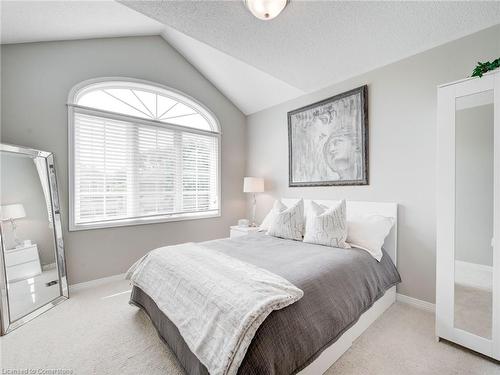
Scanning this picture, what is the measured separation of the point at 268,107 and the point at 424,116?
92.9 inches

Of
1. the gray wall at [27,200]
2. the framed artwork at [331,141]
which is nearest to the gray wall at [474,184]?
the framed artwork at [331,141]

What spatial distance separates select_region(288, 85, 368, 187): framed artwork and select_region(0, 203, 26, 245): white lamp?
3277 mm

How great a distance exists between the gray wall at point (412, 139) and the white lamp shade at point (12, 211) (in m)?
3.63

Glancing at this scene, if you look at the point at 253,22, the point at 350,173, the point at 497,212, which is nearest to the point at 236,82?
the point at 253,22

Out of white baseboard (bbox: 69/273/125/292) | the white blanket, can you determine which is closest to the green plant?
the white blanket

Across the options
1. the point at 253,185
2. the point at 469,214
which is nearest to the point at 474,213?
the point at 469,214

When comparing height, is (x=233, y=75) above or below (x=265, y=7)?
above

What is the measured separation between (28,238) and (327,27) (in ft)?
11.7

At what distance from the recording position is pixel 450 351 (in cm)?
168

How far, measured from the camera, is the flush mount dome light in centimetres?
164

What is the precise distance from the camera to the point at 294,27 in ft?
6.48

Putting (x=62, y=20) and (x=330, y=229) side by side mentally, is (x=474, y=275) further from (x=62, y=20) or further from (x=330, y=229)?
(x=62, y=20)

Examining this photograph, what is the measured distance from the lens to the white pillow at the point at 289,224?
103 inches

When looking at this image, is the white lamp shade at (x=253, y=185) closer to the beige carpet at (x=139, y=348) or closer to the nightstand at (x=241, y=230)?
the nightstand at (x=241, y=230)
